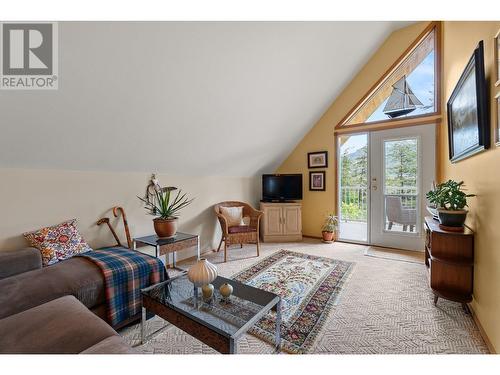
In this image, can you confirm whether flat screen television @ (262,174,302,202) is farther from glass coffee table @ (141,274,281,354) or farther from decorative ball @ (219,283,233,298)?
decorative ball @ (219,283,233,298)

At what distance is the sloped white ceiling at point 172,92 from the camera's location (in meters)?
1.67

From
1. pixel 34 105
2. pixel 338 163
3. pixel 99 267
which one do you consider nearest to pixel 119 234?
pixel 99 267

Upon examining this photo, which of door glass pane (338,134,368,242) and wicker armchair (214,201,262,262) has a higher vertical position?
door glass pane (338,134,368,242)

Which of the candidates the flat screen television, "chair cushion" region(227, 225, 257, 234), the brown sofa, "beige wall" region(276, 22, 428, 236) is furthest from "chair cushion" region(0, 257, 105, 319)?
"beige wall" region(276, 22, 428, 236)

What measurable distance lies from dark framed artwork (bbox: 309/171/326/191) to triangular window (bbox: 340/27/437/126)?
117cm

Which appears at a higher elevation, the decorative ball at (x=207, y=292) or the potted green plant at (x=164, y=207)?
the potted green plant at (x=164, y=207)

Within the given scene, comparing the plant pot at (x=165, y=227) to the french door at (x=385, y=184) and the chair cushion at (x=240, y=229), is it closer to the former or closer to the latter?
A: the chair cushion at (x=240, y=229)

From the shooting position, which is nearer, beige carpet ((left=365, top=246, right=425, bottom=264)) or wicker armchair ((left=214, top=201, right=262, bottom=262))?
beige carpet ((left=365, top=246, right=425, bottom=264))

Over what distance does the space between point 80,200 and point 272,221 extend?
9.69ft

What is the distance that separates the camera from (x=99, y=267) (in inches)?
72.5

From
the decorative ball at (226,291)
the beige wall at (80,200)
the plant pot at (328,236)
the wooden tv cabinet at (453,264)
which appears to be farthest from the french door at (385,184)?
the decorative ball at (226,291)

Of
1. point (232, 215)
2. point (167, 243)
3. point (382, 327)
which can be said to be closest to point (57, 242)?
point (167, 243)

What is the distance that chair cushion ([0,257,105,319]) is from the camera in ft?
4.81

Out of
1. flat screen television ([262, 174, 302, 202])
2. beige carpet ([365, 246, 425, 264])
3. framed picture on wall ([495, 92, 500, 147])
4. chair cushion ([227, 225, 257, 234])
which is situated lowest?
beige carpet ([365, 246, 425, 264])
